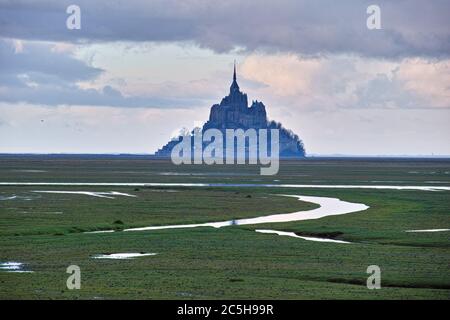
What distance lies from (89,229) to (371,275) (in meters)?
24.1

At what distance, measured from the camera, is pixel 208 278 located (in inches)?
1368

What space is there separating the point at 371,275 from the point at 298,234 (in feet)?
58.6

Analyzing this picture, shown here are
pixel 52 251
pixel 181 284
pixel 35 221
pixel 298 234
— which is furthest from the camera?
pixel 35 221

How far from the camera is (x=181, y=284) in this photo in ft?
109

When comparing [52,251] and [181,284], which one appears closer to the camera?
[181,284]

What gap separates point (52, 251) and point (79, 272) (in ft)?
26.0

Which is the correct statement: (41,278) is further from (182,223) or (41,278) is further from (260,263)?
(182,223)

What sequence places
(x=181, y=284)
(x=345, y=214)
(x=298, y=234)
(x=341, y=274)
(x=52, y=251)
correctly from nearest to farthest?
1. (x=181, y=284)
2. (x=341, y=274)
3. (x=52, y=251)
4. (x=298, y=234)
5. (x=345, y=214)

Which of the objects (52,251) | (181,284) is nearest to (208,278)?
(181,284)
